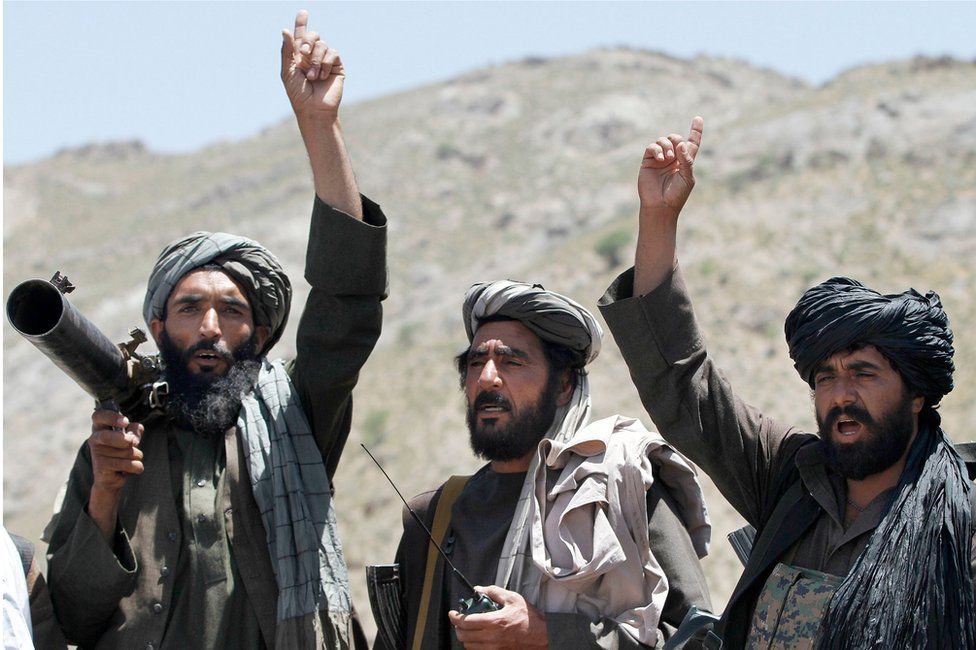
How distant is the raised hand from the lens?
12.6 ft

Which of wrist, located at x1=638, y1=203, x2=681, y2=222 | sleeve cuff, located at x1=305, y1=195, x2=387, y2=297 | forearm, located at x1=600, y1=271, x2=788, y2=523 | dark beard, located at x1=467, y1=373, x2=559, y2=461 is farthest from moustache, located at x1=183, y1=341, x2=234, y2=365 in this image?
wrist, located at x1=638, y1=203, x2=681, y2=222

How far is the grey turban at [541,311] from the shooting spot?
4.16 metres

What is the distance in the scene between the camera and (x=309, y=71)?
13.8 ft

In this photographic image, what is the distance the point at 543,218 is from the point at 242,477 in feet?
117

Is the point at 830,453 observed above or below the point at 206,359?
below

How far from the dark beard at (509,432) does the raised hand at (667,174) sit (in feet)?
2.45

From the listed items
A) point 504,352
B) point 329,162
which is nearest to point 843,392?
point 504,352

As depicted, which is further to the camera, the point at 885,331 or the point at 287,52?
the point at 287,52

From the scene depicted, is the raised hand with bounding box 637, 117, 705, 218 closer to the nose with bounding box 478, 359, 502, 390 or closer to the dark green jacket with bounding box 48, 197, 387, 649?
the nose with bounding box 478, 359, 502, 390

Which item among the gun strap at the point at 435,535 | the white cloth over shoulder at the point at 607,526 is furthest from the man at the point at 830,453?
the gun strap at the point at 435,535

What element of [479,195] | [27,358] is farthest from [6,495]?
[479,195]

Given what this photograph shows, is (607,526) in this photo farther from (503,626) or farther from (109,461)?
(109,461)

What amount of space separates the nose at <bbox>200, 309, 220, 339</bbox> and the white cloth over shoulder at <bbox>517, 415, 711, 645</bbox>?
49.7 inches

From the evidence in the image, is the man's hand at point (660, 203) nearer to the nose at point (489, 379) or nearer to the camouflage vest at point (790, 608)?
the nose at point (489, 379)
